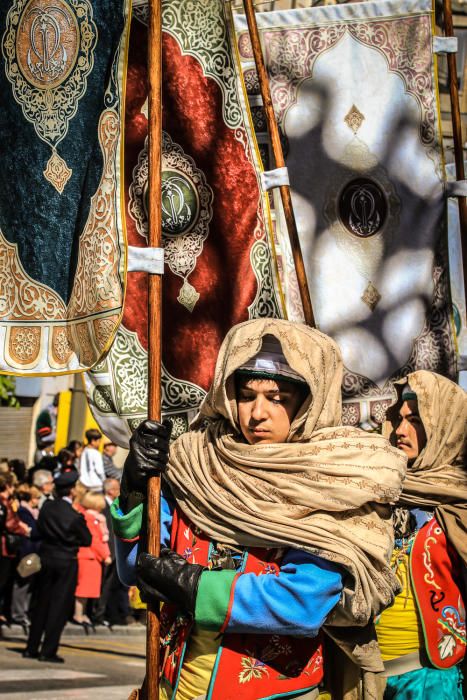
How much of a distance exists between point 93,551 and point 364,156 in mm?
7967

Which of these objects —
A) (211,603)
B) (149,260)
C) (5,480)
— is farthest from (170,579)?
(5,480)

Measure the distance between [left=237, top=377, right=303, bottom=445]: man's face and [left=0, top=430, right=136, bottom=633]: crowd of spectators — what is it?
8.05 metres

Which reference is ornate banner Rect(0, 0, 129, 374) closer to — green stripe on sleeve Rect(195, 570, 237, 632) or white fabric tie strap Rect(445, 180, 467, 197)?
green stripe on sleeve Rect(195, 570, 237, 632)

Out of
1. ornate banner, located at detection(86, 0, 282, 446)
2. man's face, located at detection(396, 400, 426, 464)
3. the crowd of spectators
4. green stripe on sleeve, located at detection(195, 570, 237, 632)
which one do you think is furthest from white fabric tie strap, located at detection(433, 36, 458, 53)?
the crowd of spectators

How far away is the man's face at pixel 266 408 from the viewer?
3.48m

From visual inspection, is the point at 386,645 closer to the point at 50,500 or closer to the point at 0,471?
the point at 50,500

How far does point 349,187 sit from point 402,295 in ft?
2.03

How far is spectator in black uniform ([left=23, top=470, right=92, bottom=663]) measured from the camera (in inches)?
440

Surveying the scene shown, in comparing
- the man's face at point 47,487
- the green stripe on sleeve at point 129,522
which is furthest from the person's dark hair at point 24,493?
the green stripe on sleeve at point 129,522

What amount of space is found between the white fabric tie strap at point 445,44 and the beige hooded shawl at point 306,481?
113 inches

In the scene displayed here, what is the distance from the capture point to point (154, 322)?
351 cm

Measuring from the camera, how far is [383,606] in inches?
133

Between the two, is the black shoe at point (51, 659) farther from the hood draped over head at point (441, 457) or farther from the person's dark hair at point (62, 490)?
the hood draped over head at point (441, 457)

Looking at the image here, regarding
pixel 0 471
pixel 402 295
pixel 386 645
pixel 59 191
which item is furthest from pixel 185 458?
pixel 0 471
